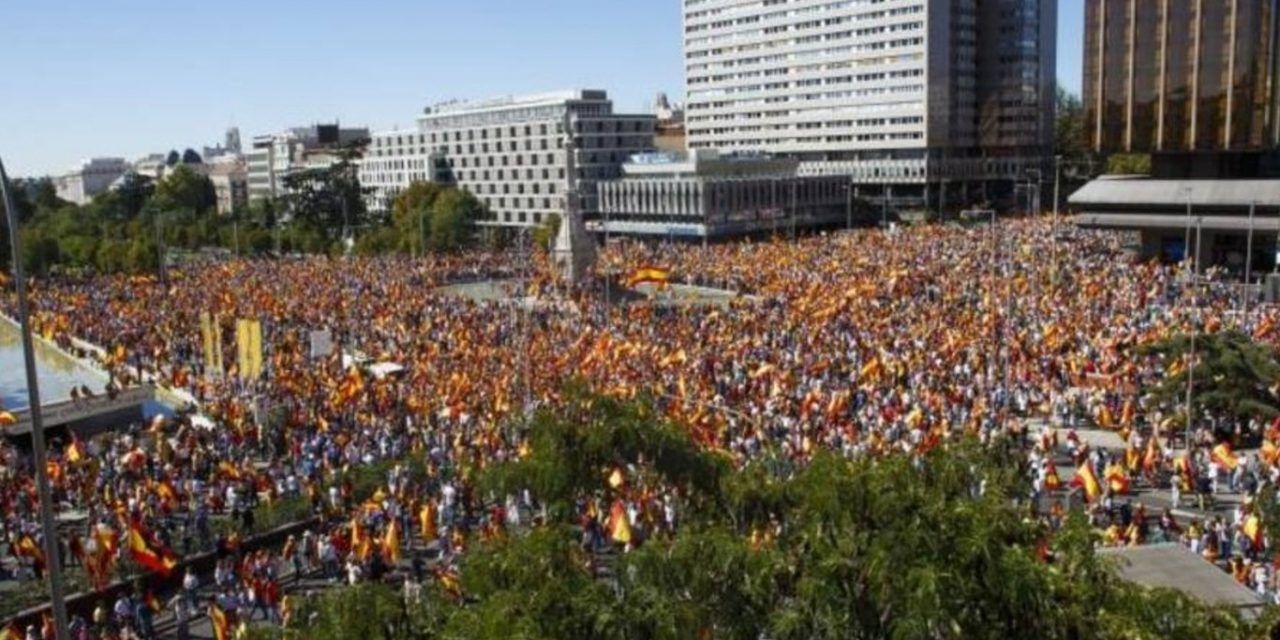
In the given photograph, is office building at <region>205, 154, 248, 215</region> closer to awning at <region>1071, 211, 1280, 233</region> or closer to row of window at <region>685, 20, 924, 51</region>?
row of window at <region>685, 20, 924, 51</region>

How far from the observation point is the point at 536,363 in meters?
36.6

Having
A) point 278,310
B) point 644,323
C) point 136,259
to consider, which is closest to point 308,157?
point 136,259

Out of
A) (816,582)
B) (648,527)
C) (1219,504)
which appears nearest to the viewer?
(816,582)

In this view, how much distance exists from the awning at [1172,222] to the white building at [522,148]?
51.3 meters

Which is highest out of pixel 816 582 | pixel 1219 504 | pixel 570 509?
pixel 816 582

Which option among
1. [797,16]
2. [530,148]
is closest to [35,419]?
[530,148]

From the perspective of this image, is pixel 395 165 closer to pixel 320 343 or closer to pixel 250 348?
pixel 320 343

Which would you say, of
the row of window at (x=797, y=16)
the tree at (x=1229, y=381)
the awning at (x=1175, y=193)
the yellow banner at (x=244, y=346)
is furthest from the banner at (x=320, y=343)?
the row of window at (x=797, y=16)

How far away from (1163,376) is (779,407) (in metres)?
10.4

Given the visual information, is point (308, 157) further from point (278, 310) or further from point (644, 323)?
point (644, 323)

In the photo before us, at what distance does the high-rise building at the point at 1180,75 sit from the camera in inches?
2542

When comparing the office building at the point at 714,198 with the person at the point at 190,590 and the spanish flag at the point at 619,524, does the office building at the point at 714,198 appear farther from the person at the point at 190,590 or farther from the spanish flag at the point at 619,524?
the person at the point at 190,590

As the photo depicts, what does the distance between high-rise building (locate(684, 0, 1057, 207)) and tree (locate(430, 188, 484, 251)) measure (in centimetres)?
4459

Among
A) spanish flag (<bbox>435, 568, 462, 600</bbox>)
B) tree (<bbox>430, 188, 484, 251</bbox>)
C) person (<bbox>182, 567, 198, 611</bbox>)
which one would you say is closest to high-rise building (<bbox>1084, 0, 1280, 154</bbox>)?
tree (<bbox>430, 188, 484, 251</bbox>)
